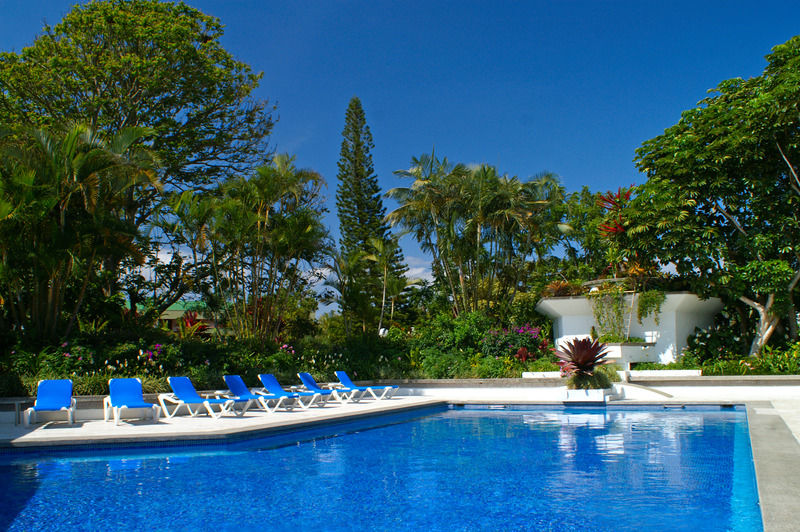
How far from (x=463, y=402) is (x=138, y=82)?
12.1 m

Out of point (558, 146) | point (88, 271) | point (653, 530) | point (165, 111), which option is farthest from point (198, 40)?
point (653, 530)

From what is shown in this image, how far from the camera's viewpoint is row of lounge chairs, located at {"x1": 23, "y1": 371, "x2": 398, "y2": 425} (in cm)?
805

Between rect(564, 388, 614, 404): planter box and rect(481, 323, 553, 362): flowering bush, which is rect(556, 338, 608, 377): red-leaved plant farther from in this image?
rect(481, 323, 553, 362): flowering bush

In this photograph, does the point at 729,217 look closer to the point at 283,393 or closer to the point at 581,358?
the point at 581,358

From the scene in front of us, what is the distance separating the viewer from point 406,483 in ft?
18.0

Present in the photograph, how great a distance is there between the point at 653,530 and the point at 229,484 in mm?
3702

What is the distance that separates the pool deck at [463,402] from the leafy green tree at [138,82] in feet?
23.6

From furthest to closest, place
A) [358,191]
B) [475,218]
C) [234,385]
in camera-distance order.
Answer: [358,191], [475,218], [234,385]

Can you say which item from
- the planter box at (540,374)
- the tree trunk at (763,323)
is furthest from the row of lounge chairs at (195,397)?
the tree trunk at (763,323)

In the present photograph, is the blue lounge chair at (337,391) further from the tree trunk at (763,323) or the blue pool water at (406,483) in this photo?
the tree trunk at (763,323)

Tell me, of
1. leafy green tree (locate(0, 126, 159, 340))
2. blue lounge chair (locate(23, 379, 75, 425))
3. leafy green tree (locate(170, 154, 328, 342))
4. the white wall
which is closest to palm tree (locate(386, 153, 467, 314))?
leafy green tree (locate(170, 154, 328, 342))

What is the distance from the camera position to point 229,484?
17.9 ft

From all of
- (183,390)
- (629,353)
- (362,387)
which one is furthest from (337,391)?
(629,353)

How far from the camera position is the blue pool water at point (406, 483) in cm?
427
